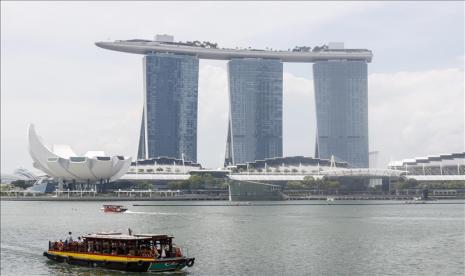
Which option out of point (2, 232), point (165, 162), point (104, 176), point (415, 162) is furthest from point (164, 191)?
point (2, 232)

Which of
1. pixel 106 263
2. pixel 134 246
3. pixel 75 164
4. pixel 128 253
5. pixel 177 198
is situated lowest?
pixel 106 263

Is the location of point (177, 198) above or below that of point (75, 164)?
below

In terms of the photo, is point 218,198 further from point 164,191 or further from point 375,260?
point 375,260

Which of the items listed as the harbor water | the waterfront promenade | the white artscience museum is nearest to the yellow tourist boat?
the harbor water

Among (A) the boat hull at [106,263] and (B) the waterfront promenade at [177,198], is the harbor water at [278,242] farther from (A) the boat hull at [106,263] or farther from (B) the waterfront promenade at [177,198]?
(B) the waterfront promenade at [177,198]

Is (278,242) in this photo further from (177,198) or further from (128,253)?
(177,198)

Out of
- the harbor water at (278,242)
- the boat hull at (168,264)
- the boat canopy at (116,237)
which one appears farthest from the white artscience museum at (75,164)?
the boat hull at (168,264)

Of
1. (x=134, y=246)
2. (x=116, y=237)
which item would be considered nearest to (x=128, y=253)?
(x=134, y=246)
